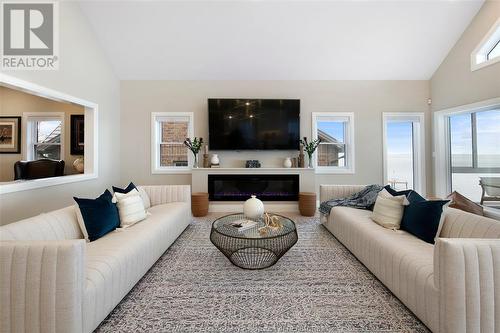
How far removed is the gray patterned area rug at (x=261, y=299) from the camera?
65.1 inches

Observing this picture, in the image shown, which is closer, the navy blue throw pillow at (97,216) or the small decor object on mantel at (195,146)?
the navy blue throw pillow at (97,216)

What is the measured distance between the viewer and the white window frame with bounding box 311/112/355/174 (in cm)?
534

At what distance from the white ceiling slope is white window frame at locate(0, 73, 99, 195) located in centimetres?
138

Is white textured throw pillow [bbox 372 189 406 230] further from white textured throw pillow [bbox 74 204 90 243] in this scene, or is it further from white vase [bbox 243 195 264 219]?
white textured throw pillow [bbox 74 204 90 243]

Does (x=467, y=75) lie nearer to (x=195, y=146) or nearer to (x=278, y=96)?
(x=278, y=96)

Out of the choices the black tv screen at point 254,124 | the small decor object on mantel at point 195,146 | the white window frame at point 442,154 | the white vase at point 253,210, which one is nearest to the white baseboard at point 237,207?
the small decor object on mantel at point 195,146

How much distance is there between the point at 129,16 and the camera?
4156mm

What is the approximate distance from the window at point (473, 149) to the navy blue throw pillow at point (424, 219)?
2.91m

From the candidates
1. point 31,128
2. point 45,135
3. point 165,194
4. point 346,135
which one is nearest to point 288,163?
point 346,135

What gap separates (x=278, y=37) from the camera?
4.47 metres

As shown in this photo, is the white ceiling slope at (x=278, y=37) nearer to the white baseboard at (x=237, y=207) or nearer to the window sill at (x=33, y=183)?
the window sill at (x=33, y=183)

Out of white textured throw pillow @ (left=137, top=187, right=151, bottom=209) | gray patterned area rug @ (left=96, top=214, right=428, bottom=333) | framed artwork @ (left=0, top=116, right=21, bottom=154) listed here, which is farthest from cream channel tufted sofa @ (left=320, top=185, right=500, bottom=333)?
framed artwork @ (left=0, top=116, right=21, bottom=154)

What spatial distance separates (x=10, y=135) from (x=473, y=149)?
30.9ft

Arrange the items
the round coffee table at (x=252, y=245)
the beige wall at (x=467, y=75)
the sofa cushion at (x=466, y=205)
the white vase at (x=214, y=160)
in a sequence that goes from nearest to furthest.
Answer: the round coffee table at (x=252, y=245)
the sofa cushion at (x=466, y=205)
the beige wall at (x=467, y=75)
the white vase at (x=214, y=160)
